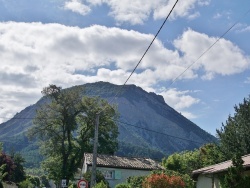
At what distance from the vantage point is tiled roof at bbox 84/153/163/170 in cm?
4828

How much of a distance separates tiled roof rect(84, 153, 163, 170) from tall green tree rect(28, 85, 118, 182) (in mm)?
7115

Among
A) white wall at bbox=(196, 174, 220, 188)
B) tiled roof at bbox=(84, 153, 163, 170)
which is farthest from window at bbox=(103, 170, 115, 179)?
white wall at bbox=(196, 174, 220, 188)

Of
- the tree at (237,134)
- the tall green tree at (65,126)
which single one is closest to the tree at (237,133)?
the tree at (237,134)

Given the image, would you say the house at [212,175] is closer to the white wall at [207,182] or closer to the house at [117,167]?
the white wall at [207,182]

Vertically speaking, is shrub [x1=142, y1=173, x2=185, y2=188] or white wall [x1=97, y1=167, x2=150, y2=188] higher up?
white wall [x1=97, y1=167, x2=150, y2=188]

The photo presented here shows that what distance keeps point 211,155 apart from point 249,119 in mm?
7143

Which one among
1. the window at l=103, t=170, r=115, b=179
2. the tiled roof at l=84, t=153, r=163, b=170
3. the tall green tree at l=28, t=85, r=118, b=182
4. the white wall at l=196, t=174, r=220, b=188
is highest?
the tall green tree at l=28, t=85, r=118, b=182

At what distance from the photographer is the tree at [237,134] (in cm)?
3411

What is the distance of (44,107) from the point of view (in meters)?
58.0

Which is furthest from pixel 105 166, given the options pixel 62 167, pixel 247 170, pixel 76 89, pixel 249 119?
pixel 247 170

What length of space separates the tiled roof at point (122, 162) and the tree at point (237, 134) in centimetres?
1606

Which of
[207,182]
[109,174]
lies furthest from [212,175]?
[109,174]

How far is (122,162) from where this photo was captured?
50.7 metres

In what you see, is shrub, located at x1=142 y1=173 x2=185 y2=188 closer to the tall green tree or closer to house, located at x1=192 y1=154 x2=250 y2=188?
house, located at x1=192 y1=154 x2=250 y2=188
